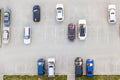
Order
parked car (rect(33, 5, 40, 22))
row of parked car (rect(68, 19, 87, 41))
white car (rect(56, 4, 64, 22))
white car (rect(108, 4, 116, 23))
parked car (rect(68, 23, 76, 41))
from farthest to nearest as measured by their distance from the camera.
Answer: parked car (rect(33, 5, 40, 22)) < white car (rect(56, 4, 64, 22)) < parked car (rect(68, 23, 76, 41)) < row of parked car (rect(68, 19, 87, 41)) < white car (rect(108, 4, 116, 23))

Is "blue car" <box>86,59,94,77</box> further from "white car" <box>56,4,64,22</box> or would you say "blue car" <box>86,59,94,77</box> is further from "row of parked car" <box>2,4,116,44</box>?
"white car" <box>56,4,64,22</box>

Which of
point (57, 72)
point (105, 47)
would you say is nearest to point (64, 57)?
point (57, 72)

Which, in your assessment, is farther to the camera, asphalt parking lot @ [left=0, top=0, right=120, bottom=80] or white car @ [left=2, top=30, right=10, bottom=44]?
white car @ [left=2, top=30, right=10, bottom=44]

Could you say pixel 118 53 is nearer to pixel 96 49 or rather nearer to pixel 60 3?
pixel 96 49

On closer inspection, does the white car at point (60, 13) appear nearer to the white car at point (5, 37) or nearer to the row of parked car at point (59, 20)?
the row of parked car at point (59, 20)

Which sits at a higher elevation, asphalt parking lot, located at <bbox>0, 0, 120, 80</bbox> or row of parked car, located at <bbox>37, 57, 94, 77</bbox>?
asphalt parking lot, located at <bbox>0, 0, 120, 80</bbox>

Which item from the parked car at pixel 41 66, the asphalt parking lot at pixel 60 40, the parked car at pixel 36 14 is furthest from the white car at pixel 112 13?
the parked car at pixel 41 66

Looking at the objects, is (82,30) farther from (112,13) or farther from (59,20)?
(112,13)

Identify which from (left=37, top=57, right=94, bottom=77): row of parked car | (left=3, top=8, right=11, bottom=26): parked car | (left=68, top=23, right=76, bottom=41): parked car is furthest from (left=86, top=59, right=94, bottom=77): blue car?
(left=3, top=8, right=11, bottom=26): parked car

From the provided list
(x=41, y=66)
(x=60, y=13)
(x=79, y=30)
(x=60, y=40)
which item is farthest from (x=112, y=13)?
(x=41, y=66)
